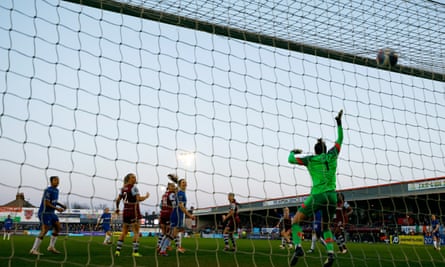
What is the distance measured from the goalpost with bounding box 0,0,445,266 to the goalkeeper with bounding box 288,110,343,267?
1.43 ft

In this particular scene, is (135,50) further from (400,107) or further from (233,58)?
(400,107)

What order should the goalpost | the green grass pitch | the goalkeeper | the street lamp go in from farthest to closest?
the green grass pitch < the goalkeeper < the street lamp < the goalpost

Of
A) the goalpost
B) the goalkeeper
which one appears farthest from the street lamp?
the goalkeeper

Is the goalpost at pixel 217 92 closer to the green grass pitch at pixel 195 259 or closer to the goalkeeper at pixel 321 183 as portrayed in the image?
the goalkeeper at pixel 321 183

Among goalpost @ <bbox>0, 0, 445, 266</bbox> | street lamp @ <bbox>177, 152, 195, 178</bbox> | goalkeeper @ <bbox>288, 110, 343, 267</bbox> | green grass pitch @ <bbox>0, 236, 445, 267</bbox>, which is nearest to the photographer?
goalpost @ <bbox>0, 0, 445, 266</bbox>

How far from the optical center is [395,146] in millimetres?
7180

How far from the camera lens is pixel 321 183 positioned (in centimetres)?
580

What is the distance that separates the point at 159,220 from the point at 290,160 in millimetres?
3909

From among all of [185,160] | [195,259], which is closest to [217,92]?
[185,160]

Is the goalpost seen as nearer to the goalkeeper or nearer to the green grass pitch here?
the goalkeeper

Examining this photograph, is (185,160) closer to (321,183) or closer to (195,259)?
(321,183)

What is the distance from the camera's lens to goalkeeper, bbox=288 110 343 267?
579cm

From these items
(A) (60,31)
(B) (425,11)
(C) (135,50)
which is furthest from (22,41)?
(B) (425,11)

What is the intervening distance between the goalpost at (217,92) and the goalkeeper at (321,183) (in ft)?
1.43
